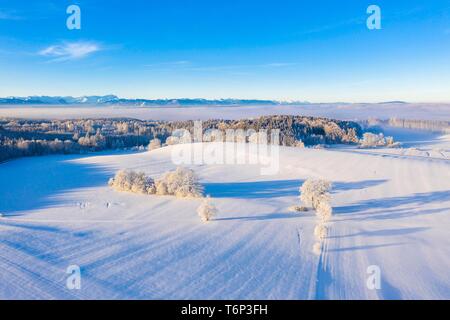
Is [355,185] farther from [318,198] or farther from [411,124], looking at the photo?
[411,124]

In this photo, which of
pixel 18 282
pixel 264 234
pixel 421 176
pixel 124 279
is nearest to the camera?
pixel 18 282

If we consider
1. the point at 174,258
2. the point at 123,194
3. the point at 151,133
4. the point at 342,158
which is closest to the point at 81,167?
the point at 123,194

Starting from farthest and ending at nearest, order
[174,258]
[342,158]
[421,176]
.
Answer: [342,158]
[421,176]
[174,258]

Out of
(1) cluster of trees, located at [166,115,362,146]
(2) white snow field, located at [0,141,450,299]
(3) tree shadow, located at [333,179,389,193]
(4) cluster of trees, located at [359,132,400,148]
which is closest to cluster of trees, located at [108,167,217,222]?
(2) white snow field, located at [0,141,450,299]

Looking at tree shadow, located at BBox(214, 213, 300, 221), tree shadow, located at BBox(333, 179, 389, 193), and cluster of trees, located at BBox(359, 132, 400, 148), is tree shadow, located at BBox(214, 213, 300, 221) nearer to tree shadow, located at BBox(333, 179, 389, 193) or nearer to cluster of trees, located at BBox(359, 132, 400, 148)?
tree shadow, located at BBox(333, 179, 389, 193)

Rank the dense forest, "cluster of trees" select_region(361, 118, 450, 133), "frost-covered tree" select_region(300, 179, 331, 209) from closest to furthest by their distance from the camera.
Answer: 1. "frost-covered tree" select_region(300, 179, 331, 209)
2. the dense forest
3. "cluster of trees" select_region(361, 118, 450, 133)
